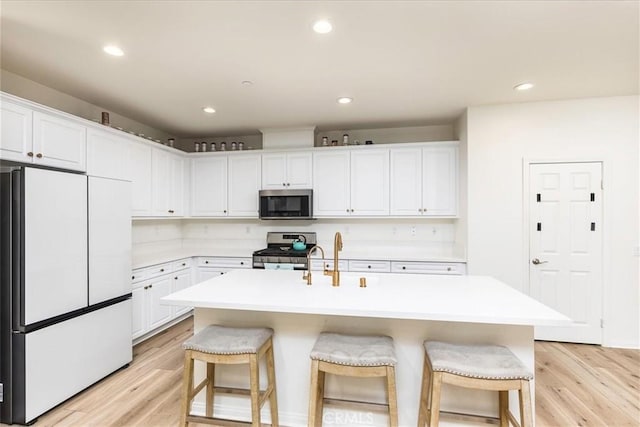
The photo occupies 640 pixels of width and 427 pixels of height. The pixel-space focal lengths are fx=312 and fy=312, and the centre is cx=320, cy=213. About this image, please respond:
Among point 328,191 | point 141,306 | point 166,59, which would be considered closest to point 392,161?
point 328,191

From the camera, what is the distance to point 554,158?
3.35 meters

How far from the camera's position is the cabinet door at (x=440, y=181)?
394 cm

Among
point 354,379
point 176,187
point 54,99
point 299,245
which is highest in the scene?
point 54,99

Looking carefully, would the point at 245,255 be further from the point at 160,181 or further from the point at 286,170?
the point at 160,181

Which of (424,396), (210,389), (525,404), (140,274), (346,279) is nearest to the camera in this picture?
(525,404)

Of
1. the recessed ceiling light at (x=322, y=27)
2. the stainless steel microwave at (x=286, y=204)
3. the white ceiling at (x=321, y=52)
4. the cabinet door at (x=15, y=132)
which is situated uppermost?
the white ceiling at (x=321, y=52)

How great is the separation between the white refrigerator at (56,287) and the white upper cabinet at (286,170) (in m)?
1.95

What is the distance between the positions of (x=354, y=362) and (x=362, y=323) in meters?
0.37

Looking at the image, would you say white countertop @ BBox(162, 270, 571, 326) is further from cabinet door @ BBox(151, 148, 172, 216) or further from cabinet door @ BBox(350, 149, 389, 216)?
cabinet door @ BBox(151, 148, 172, 216)

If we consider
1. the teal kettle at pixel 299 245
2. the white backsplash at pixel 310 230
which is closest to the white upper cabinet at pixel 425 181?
the white backsplash at pixel 310 230

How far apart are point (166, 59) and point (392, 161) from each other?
109 inches

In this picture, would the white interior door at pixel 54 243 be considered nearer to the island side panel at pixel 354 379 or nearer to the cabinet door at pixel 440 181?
the island side panel at pixel 354 379

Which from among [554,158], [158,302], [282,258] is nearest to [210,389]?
[158,302]

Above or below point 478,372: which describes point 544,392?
below
